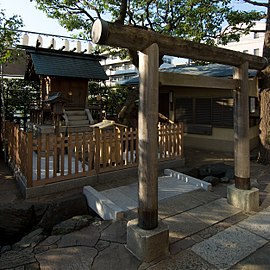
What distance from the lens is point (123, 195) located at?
512cm

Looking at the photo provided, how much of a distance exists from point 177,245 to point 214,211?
1.36m

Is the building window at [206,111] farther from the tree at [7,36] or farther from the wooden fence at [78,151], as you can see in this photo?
the tree at [7,36]

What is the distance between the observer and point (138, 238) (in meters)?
3.07

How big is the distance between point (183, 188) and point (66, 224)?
9.41ft

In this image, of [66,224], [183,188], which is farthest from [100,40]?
[183,188]

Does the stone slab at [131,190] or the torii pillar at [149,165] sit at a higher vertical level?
the torii pillar at [149,165]

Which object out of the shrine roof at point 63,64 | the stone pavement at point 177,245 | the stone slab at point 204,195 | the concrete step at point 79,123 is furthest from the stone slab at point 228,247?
the shrine roof at point 63,64

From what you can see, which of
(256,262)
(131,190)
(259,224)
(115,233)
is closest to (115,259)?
(115,233)

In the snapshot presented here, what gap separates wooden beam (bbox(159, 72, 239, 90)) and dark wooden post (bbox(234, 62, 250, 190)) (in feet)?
0.52

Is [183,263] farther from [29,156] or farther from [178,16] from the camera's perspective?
[178,16]

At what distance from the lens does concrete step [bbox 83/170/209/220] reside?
14.0 ft

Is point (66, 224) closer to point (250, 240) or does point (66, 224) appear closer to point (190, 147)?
point (250, 240)

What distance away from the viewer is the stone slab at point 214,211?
412 cm

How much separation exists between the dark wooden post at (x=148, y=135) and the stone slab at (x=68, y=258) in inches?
33.0
